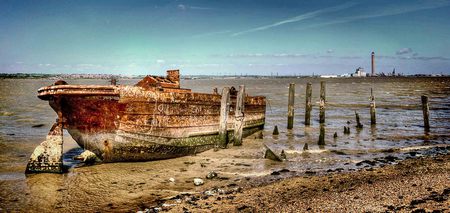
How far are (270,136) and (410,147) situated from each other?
17.7 feet

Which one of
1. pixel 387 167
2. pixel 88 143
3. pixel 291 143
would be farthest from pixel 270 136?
pixel 88 143

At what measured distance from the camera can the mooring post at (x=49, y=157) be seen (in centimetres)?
812

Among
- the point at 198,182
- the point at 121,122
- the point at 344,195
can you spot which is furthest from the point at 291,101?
the point at 344,195

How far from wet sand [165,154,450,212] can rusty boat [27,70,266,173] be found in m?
3.31

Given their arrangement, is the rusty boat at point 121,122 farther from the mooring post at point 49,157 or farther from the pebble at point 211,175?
the pebble at point 211,175

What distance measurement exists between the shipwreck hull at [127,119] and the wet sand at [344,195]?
330 centimetres

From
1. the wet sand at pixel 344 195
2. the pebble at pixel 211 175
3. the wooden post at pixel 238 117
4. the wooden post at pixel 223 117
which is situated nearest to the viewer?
the wet sand at pixel 344 195

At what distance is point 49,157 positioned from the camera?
8188mm

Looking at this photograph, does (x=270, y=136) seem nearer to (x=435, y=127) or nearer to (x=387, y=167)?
(x=387, y=167)

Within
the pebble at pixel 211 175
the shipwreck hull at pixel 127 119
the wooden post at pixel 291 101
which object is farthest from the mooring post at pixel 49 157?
the wooden post at pixel 291 101

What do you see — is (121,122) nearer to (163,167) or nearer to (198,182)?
(163,167)

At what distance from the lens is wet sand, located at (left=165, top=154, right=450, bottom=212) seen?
5.32m

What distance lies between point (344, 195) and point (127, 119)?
5735 mm

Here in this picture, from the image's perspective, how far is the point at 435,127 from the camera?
16406 mm
